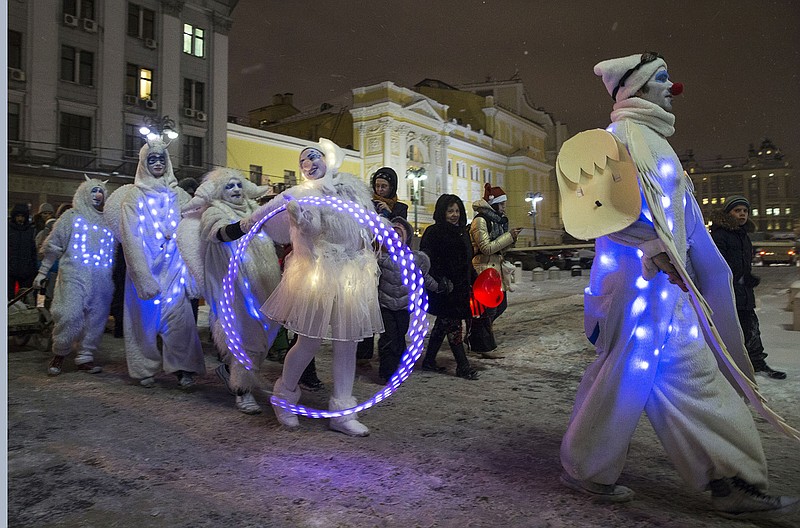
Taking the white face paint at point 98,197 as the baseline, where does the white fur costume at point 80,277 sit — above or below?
below

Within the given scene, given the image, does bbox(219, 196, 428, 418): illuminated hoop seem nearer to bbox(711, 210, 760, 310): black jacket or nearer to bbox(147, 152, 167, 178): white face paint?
bbox(147, 152, 167, 178): white face paint

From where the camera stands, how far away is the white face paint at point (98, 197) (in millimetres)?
6766

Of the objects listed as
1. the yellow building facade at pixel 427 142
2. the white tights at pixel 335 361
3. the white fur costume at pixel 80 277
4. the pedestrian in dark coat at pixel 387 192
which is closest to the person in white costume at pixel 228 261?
the white tights at pixel 335 361

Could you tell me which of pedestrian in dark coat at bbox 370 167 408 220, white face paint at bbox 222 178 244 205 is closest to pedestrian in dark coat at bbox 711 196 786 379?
pedestrian in dark coat at bbox 370 167 408 220

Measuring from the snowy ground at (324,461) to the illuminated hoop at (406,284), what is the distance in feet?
0.89

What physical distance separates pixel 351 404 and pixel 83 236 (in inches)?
160

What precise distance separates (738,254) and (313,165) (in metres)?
4.66

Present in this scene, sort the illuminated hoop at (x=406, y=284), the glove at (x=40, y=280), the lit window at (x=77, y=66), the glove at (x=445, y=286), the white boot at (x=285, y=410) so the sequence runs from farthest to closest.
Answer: the lit window at (x=77, y=66) < the glove at (x=40, y=280) < the glove at (x=445, y=286) < the white boot at (x=285, y=410) < the illuminated hoop at (x=406, y=284)

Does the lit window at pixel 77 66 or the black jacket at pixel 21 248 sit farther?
the lit window at pixel 77 66

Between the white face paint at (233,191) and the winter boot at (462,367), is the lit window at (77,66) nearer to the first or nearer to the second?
the white face paint at (233,191)

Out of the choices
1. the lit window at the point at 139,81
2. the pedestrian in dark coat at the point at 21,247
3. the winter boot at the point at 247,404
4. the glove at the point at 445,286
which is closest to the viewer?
the winter boot at the point at 247,404

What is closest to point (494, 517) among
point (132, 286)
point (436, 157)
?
point (132, 286)

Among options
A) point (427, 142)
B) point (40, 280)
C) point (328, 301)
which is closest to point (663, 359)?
point (328, 301)

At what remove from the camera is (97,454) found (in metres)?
3.85
